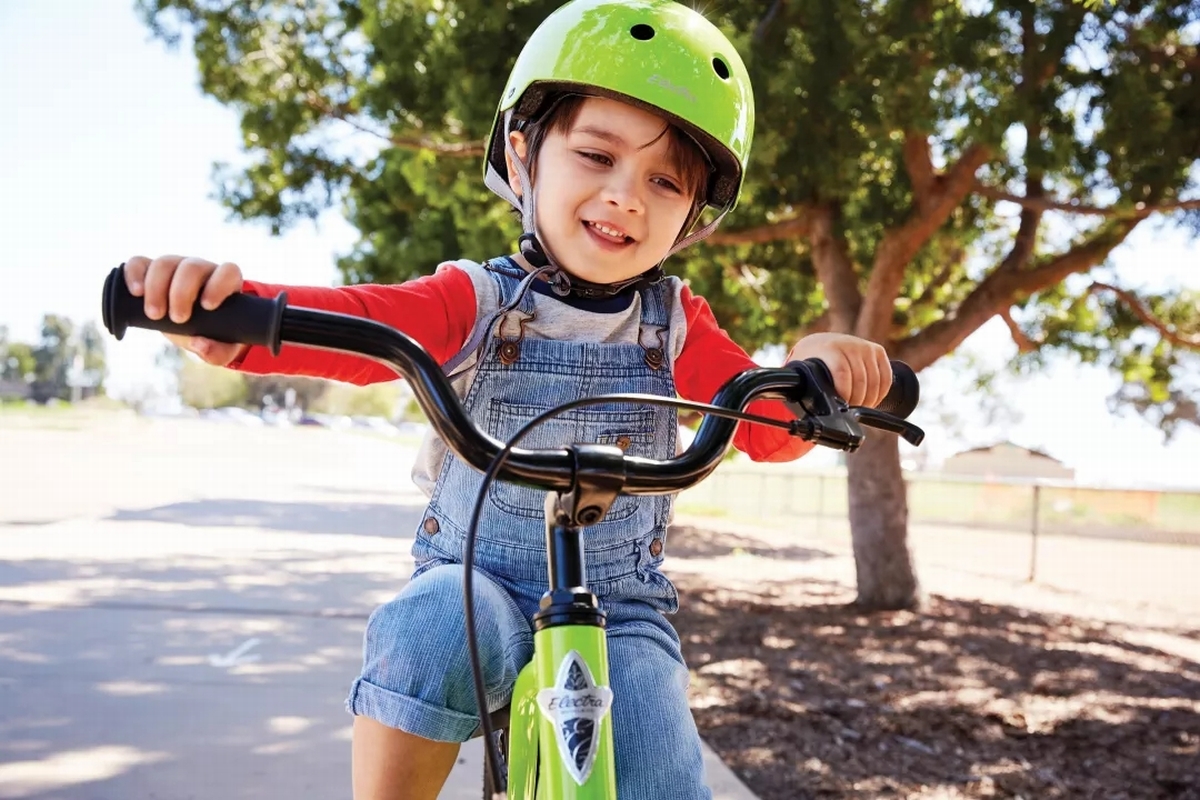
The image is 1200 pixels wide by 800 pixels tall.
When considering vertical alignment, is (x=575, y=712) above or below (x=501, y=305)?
below

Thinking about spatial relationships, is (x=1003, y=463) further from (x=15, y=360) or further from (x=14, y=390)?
(x=15, y=360)

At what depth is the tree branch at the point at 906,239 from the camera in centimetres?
684

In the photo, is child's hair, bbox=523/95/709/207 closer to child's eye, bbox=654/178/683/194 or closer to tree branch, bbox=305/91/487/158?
child's eye, bbox=654/178/683/194

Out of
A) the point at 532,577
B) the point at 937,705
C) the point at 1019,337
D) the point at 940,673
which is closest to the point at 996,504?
the point at 1019,337

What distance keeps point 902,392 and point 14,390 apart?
10828cm

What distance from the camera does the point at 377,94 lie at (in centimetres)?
665

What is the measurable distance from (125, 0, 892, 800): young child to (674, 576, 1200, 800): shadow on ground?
2493mm

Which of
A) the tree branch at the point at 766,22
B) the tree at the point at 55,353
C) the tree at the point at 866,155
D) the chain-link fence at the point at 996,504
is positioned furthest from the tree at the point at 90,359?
the tree branch at the point at 766,22

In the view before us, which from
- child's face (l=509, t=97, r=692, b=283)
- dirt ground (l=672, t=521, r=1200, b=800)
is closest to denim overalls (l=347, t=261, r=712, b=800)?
child's face (l=509, t=97, r=692, b=283)

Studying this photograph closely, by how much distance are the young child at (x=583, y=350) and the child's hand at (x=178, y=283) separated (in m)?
0.28

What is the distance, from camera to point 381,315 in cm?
181

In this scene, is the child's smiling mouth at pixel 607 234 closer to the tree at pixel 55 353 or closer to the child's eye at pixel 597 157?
the child's eye at pixel 597 157

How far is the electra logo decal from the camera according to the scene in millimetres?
1191

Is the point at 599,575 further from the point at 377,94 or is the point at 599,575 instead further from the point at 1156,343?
the point at 1156,343
